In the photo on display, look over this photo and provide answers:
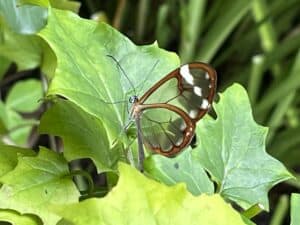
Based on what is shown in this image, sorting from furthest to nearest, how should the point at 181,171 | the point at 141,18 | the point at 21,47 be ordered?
the point at 141,18 → the point at 21,47 → the point at 181,171

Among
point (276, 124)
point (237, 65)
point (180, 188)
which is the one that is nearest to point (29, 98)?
point (276, 124)

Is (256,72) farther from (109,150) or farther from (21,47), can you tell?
(109,150)

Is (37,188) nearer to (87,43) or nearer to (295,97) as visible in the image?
(87,43)

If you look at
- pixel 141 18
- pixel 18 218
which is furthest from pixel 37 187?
pixel 141 18

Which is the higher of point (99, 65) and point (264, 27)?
point (99, 65)

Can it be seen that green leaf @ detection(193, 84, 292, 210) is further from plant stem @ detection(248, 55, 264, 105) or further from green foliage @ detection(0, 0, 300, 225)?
plant stem @ detection(248, 55, 264, 105)

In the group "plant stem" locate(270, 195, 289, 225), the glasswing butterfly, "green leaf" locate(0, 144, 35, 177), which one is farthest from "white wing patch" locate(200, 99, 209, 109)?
"plant stem" locate(270, 195, 289, 225)
